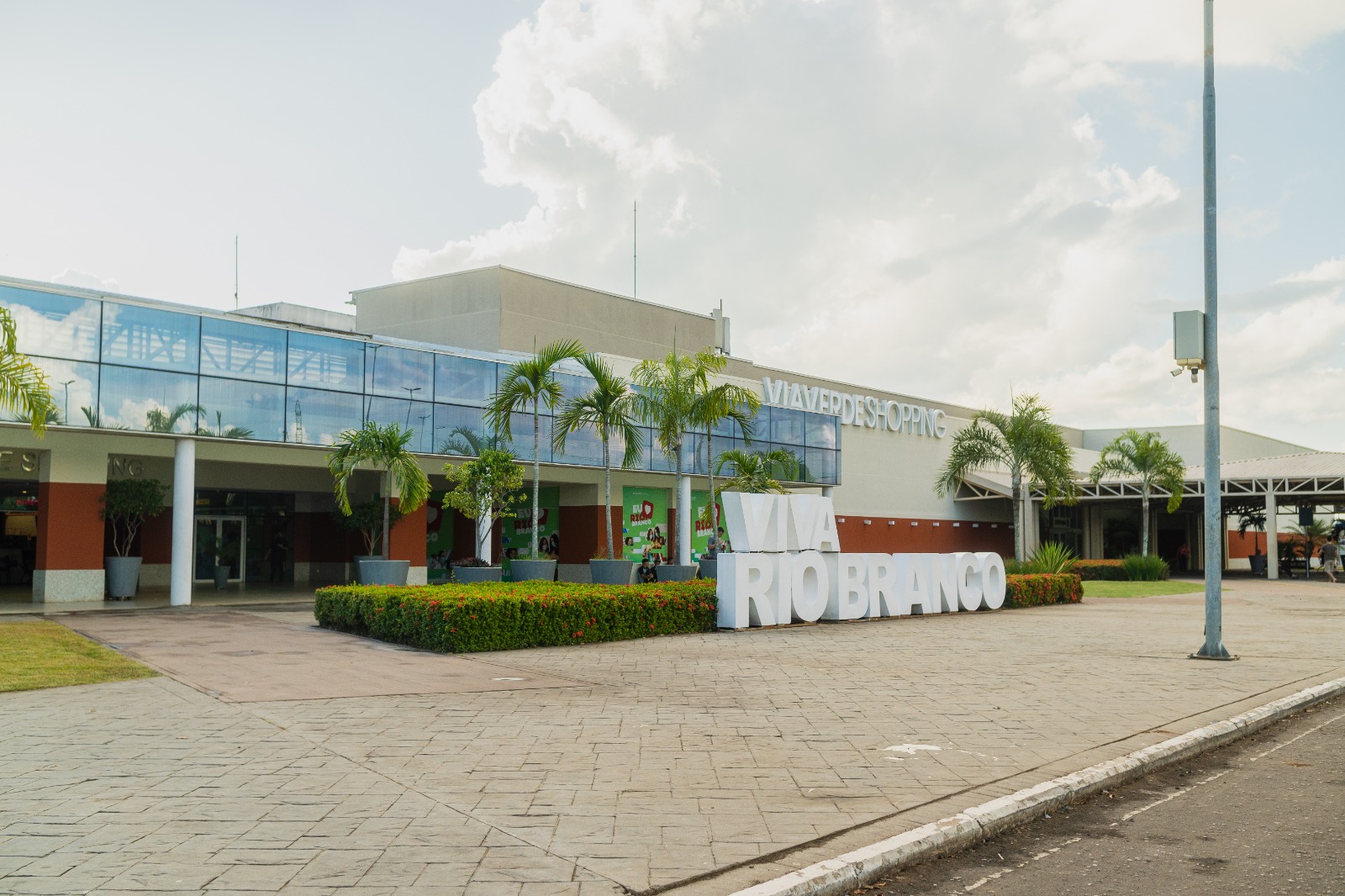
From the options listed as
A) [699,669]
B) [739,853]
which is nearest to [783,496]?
[699,669]

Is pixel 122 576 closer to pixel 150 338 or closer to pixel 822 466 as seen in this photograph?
pixel 150 338

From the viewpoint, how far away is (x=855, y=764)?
729 centimetres

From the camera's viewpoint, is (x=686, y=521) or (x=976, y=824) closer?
(x=976, y=824)

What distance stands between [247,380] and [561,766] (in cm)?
1745

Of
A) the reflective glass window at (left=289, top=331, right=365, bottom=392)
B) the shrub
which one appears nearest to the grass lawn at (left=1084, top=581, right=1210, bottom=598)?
the shrub

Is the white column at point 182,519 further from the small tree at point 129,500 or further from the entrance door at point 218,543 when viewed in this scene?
the entrance door at point 218,543

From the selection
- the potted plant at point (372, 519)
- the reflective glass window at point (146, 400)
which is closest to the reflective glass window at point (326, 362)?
the reflective glass window at point (146, 400)

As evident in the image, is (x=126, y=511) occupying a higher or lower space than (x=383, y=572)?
higher

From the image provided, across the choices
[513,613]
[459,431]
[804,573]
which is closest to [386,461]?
[459,431]

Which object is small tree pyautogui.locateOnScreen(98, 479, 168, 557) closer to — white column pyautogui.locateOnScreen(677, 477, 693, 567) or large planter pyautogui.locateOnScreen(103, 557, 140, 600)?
large planter pyautogui.locateOnScreen(103, 557, 140, 600)

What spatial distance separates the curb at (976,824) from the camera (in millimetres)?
4879

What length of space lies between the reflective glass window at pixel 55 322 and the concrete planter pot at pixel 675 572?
42.4 feet

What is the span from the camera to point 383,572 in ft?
73.3

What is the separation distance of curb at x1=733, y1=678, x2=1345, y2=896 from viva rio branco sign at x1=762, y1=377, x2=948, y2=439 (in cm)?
3152
